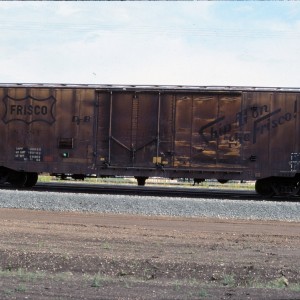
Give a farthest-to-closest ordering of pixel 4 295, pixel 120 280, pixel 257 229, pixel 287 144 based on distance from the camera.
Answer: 1. pixel 287 144
2. pixel 257 229
3. pixel 120 280
4. pixel 4 295

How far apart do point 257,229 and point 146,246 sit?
3226 mm

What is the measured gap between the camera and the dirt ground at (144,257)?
6.50 meters

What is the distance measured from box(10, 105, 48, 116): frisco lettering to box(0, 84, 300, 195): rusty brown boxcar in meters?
0.03

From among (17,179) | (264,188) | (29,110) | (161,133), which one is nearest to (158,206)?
(161,133)

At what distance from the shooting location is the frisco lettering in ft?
57.5

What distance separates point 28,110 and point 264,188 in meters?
8.63

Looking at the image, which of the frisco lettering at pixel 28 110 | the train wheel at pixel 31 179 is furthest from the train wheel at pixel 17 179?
the frisco lettering at pixel 28 110

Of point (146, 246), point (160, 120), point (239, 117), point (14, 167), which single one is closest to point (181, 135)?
point (160, 120)

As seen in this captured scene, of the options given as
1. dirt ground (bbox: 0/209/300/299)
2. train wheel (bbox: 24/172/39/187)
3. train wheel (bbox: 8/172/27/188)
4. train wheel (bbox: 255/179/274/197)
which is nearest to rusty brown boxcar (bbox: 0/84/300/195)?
train wheel (bbox: 255/179/274/197)

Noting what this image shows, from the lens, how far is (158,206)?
43.6 ft

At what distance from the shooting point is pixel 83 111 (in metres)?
17.3

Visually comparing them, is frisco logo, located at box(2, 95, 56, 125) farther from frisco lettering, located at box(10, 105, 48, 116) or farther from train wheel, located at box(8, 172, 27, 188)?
train wheel, located at box(8, 172, 27, 188)

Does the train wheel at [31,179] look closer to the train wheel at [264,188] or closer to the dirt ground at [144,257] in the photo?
the dirt ground at [144,257]

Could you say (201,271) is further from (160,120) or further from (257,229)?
(160,120)
